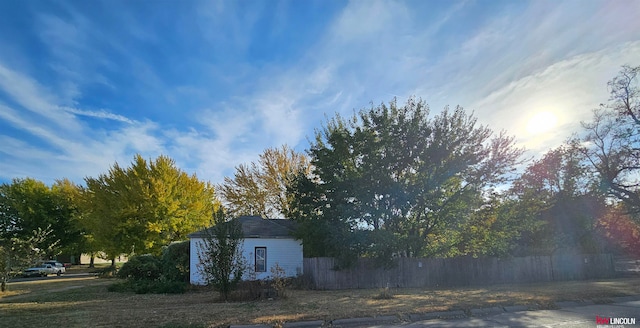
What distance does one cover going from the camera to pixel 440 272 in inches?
776

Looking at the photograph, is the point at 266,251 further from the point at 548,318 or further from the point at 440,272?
the point at 548,318

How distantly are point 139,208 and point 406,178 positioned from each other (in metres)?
21.0

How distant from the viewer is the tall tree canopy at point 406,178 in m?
19.5

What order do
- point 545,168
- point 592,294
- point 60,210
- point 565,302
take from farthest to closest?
1. point 60,210
2. point 545,168
3. point 592,294
4. point 565,302

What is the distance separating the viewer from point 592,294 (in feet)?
42.2

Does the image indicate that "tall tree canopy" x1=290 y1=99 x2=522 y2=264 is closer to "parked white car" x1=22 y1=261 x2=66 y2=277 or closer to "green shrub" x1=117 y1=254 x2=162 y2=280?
"green shrub" x1=117 y1=254 x2=162 y2=280

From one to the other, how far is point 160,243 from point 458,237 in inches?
885

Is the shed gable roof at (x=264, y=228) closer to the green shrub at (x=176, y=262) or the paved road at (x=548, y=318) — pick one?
the green shrub at (x=176, y=262)

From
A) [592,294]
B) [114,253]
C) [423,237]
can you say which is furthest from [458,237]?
[114,253]

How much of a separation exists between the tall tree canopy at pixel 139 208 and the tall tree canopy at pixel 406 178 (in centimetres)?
1476

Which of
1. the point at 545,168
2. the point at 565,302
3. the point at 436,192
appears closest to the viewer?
the point at 565,302

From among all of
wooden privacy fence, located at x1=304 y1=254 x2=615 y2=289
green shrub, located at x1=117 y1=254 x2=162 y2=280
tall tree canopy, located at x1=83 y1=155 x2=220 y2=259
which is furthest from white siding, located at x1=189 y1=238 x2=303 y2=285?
tall tree canopy, located at x1=83 y1=155 x2=220 y2=259

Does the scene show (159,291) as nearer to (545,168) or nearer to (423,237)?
(423,237)

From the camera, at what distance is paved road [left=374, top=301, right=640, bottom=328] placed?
333 inches
